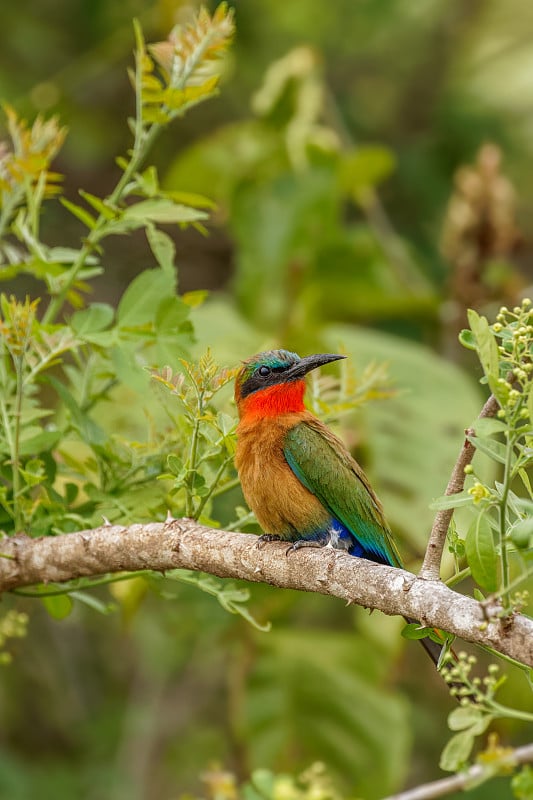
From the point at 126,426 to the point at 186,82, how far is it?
1489mm

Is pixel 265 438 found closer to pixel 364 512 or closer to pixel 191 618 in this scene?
pixel 364 512

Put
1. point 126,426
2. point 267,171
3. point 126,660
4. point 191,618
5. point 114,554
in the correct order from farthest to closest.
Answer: point 126,660 < point 267,171 < point 191,618 < point 126,426 < point 114,554

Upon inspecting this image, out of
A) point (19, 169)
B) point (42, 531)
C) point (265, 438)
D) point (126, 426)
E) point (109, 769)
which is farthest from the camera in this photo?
point (109, 769)

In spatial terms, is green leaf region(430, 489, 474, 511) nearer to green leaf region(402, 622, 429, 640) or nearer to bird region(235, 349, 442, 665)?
green leaf region(402, 622, 429, 640)

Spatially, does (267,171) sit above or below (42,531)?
above

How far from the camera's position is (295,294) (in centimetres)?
501

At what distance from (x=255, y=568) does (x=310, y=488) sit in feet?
2.32

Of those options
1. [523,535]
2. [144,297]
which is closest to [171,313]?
[144,297]

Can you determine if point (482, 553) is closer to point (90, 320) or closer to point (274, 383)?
point (90, 320)

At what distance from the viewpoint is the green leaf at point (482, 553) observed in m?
1.62

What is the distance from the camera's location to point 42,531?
229 cm

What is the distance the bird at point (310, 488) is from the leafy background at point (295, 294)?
82cm

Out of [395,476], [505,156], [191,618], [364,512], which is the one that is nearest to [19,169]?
[364,512]

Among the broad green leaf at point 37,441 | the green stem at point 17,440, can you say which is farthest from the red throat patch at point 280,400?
the green stem at point 17,440
